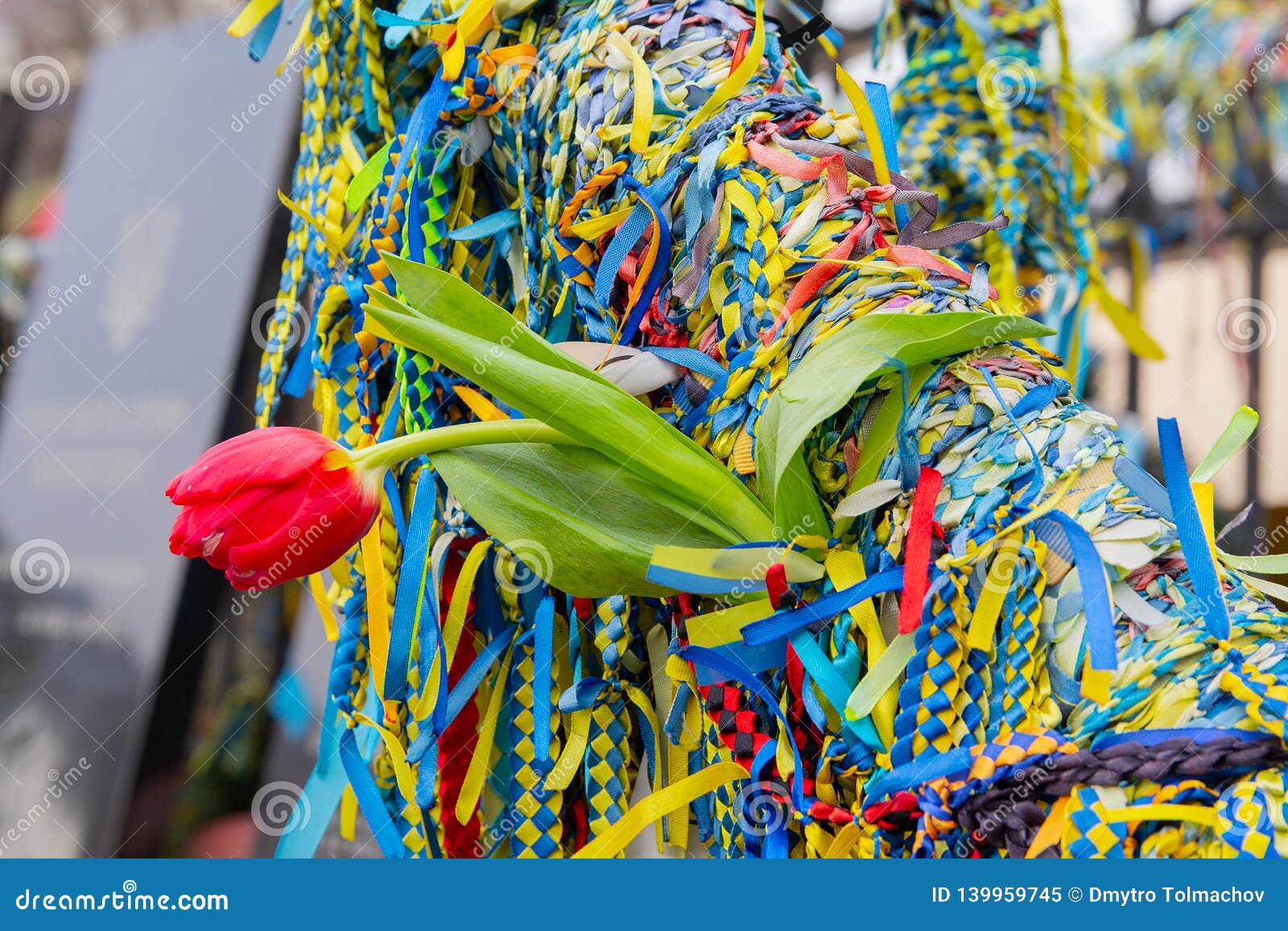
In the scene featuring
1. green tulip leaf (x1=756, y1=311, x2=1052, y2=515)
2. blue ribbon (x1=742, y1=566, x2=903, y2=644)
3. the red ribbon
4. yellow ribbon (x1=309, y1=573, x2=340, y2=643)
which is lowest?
yellow ribbon (x1=309, y1=573, x2=340, y2=643)

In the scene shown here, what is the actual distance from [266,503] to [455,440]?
55 millimetres

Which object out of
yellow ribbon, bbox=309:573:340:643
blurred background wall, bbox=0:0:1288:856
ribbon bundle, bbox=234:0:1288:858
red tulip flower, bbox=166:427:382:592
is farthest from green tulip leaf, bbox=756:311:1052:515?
blurred background wall, bbox=0:0:1288:856

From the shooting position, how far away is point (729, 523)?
13.4 inches

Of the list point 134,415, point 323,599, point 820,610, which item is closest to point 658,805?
point 820,610

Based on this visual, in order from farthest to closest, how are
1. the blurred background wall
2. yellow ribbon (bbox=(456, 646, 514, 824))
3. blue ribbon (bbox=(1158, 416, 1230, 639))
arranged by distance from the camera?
the blurred background wall, yellow ribbon (bbox=(456, 646, 514, 824)), blue ribbon (bbox=(1158, 416, 1230, 639))

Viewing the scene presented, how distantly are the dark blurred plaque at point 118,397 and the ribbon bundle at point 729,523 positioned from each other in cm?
66

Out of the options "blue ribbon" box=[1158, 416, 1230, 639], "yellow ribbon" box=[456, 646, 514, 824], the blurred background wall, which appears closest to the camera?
"blue ribbon" box=[1158, 416, 1230, 639]

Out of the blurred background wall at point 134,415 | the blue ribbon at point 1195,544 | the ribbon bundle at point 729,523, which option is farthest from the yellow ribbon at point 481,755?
the blurred background wall at point 134,415

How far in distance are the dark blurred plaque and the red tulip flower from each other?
845mm

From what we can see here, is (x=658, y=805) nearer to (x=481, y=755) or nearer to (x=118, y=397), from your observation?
(x=481, y=755)

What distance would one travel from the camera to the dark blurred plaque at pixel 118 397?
3.61 feet

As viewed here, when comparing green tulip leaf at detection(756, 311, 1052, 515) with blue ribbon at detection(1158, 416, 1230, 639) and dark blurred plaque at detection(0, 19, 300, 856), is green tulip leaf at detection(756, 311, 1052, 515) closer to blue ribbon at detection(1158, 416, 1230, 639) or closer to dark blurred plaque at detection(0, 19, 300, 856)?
blue ribbon at detection(1158, 416, 1230, 639)

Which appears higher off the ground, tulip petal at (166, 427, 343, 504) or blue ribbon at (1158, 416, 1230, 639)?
tulip petal at (166, 427, 343, 504)

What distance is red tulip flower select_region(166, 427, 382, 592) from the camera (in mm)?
306
